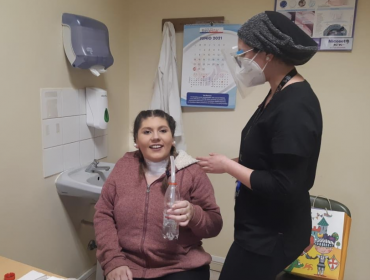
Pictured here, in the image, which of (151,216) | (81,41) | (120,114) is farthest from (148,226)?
(120,114)

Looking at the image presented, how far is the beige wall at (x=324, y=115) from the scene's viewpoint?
199cm

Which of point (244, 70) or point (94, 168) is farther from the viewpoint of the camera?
point (94, 168)

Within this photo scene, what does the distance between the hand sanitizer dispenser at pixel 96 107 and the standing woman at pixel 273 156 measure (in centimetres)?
101

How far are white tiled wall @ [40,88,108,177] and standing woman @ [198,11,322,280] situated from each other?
3.23 ft

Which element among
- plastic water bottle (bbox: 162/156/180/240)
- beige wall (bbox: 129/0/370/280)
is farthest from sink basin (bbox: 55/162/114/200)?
beige wall (bbox: 129/0/370/280)

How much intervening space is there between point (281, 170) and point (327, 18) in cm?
138

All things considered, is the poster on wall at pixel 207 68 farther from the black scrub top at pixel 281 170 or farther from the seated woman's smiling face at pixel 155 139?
the black scrub top at pixel 281 170

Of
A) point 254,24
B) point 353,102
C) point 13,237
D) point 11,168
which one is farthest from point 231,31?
point 13,237

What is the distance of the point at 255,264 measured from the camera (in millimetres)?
1186

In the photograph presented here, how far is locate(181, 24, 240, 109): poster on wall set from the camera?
7.29ft

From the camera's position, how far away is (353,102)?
2.00m

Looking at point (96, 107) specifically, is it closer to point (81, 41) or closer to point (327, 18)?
point (81, 41)

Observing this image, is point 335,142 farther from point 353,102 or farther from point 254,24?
point 254,24

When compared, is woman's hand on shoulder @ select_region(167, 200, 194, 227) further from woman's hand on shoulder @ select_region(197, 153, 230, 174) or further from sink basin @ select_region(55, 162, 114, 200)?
sink basin @ select_region(55, 162, 114, 200)
